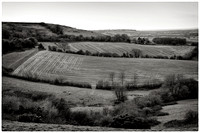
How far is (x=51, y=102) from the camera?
368 inches

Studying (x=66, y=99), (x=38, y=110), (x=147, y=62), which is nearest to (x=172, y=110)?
(x=147, y=62)

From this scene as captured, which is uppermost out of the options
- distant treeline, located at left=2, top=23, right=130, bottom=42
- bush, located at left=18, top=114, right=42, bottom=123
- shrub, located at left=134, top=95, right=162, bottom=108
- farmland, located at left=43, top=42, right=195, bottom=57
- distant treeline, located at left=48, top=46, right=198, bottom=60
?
distant treeline, located at left=2, top=23, right=130, bottom=42

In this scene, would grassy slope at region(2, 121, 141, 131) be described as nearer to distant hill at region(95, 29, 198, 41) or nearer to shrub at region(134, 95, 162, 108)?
shrub at region(134, 95, 162, 108)

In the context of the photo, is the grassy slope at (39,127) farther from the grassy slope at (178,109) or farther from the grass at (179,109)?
the grass at (179,109)

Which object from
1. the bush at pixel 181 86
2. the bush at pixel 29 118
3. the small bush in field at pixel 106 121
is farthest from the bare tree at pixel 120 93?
the bush at pixel 29 118

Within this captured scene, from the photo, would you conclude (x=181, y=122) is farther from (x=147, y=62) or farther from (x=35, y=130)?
(x=35, y=130)

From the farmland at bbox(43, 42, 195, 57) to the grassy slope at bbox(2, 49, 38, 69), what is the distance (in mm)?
719

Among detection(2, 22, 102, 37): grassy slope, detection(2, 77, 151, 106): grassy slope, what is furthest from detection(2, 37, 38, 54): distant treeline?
detection(2, 77, 151, 106): grassy slope

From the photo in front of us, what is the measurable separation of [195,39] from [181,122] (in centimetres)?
330

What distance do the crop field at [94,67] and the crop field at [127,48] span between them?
0.33 metres

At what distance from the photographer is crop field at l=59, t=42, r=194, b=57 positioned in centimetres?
1019

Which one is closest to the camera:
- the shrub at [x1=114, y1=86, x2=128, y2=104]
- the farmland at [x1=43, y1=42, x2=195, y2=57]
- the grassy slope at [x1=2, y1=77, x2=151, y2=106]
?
the grassy slope at [x1=2, y1=77, x2=151, y2=106]

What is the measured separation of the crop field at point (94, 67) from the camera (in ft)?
32.4

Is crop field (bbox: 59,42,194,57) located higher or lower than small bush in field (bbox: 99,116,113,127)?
higher
